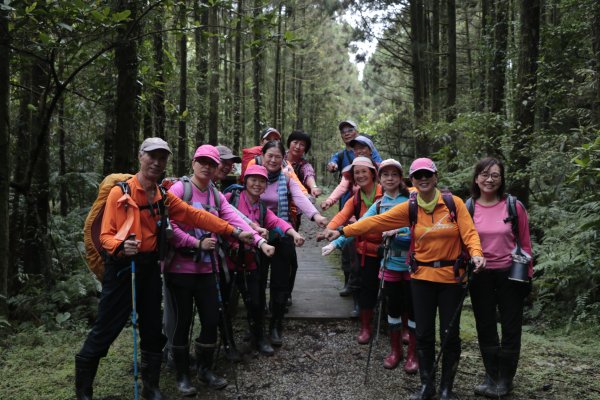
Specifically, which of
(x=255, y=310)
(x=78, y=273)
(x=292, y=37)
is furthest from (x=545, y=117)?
(x=78, y=273)

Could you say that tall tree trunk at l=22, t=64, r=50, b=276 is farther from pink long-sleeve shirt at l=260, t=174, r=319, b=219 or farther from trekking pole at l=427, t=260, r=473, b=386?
trekking pole at l=427, t=260, r=473, b=386

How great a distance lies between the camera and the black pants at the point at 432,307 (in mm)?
4316

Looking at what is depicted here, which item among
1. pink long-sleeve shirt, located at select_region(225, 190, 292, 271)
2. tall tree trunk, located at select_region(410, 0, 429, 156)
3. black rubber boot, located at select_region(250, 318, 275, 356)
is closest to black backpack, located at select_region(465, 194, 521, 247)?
pink long-sleeve shirt, located at select_region(225, 190, 292, 271)

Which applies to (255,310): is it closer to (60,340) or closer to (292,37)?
(60,340)

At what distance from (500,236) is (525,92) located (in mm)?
4388

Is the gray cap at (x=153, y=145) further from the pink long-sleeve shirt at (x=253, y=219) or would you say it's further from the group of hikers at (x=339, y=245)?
the pink long-sleeve shirt at (x=253, y=219)

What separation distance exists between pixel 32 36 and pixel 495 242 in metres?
6.03

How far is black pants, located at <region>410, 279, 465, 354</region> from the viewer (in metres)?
4.32

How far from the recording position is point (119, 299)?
4078 mm

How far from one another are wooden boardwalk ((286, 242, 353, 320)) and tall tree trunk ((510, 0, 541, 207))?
366 centimetres

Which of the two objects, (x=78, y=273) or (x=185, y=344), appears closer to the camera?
(x=185, y=344)

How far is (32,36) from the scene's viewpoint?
5.98m

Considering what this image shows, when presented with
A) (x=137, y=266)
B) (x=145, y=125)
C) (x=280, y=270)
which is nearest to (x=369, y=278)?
(x=280, y=270)

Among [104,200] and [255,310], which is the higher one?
[104,200]
